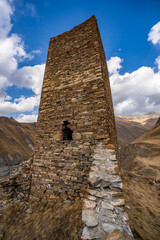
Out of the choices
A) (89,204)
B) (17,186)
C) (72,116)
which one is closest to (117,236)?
(89,204)

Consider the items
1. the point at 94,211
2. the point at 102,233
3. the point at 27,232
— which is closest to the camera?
the point at 102,233

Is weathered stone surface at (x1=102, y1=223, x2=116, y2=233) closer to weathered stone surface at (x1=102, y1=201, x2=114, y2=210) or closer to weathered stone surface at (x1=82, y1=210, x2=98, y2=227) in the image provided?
weathered stone surface at (x1=82, y1=210, x2=98, y2=227)

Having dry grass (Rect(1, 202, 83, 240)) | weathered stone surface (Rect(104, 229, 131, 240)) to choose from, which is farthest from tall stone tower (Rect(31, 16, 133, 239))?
dry grass (Rect(1, 202, 83, 240))

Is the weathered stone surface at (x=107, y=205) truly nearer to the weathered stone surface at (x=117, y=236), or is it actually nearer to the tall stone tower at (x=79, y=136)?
the tall stone tower at (x=79, y=136)

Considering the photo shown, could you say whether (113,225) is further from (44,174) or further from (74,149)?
(44,174)

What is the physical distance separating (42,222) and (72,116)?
9.74 feet

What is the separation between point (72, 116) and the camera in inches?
144

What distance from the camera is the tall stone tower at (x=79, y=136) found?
6.95ft

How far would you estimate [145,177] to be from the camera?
24.6ft

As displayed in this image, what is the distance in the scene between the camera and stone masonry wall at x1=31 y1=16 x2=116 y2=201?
10.0 ft

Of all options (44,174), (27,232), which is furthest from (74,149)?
(27,232)

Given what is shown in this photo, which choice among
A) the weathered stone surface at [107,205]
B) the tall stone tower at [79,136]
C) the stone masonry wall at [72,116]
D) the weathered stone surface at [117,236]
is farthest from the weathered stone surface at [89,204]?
the stone masonry wall at [72,116]

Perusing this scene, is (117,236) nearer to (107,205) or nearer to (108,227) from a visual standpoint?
(108,227)

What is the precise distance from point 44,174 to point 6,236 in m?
1.50
